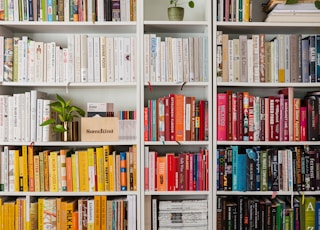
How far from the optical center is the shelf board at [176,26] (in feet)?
8.41

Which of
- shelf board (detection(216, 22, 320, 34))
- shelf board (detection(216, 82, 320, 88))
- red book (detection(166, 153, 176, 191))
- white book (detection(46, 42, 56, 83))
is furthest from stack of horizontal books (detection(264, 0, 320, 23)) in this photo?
white book (detection(46, 42, 56, 83))

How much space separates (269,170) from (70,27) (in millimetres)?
1405

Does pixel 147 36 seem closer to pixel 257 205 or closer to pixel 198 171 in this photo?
pixel 198 171

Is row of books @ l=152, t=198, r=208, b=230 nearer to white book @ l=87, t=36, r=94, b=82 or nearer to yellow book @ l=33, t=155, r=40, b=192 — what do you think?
yellow book @ l=33, t=155, r=40, b=192

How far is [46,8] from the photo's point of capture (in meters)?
2.59

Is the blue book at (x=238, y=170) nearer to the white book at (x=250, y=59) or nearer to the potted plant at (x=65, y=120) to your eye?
the white book at (x=250, y=59)

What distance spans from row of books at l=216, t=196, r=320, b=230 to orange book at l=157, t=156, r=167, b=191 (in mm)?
323

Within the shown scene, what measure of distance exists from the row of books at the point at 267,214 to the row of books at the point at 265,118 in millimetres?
363

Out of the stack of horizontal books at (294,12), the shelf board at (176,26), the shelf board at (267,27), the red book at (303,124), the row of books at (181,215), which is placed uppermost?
the stack of horizontal books at (294,12)

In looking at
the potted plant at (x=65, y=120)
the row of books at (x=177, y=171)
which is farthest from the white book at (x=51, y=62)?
the row of books at (x=177, y=171)

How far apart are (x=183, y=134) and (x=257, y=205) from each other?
58 cm

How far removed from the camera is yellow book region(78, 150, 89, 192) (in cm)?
259

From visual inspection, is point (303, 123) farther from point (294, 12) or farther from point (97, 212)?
point (97, 212)

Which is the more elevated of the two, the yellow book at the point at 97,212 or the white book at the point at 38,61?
the white book at the point at 38,61
